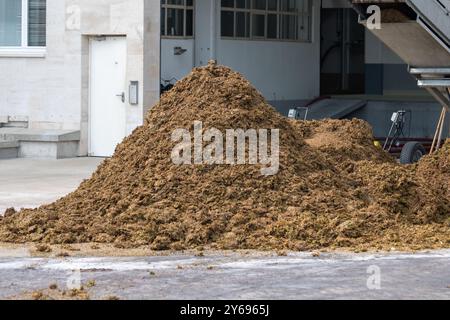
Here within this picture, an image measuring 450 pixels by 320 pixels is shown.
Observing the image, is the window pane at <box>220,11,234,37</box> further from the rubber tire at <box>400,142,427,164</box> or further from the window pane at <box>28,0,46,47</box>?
the rubber tire at <box>400,142,427,164</box>

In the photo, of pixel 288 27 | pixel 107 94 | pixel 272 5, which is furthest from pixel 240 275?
pixel 288 27

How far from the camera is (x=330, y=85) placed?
3128cm

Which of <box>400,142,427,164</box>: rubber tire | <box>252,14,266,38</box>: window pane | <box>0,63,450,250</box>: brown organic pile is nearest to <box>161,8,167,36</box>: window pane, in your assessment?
<box>252,14,266,38</box>: window pane

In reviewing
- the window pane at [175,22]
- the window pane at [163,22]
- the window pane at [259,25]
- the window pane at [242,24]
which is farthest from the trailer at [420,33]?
the window pane at [259,25]

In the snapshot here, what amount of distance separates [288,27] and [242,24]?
8.30 feet

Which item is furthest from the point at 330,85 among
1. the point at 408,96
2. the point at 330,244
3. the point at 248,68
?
the point at 330,244

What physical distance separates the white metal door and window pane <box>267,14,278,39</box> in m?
5.75

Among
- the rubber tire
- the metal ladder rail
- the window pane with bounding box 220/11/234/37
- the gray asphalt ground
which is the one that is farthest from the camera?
the window pane with bounding box 220/11/234/37

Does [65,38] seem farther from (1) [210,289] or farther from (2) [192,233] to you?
(1) [210,289]

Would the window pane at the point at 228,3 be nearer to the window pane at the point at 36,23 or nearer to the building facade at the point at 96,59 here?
the building facade at the point at 96,59

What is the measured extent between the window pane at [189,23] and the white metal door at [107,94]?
2.27 meters

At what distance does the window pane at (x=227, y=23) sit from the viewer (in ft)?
81.3

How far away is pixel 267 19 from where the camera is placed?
26.7 metres

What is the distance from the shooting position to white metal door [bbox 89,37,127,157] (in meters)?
21.9
